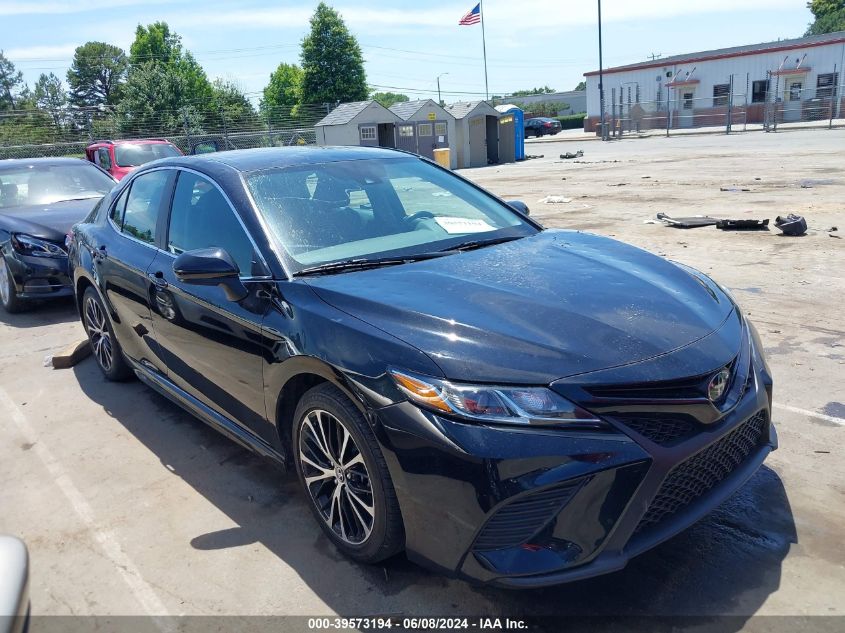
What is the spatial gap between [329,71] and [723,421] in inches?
2356

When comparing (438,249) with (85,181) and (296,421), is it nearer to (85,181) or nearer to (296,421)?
(296,421)

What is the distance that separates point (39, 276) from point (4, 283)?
784 mm

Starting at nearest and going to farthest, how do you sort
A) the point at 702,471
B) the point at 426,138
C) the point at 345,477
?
the point at 702,471 < the point at 345,477 < the point at 426,138

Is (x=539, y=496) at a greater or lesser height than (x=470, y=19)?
lesser

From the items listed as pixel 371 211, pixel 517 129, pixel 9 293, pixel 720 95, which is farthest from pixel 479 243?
pixel 720 95

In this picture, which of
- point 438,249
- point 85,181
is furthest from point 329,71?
point 438,249

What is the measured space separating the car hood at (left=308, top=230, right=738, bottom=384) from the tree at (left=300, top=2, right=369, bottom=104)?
57429 millimetres

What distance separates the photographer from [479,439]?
2.28 meters

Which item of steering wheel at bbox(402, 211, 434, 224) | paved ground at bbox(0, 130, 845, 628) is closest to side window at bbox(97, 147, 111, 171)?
paved ground at bbox(0, 130, 845, 628)

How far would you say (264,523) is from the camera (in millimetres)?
3328

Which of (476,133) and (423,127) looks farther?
(476,133)

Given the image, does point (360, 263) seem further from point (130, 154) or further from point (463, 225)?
point (130, 154)

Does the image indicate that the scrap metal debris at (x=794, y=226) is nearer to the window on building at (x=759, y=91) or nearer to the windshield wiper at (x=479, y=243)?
the windshield wiper at (x=479, y=243)

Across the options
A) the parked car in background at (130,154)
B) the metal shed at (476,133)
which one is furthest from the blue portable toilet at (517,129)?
the parked car in background at (130,154)
